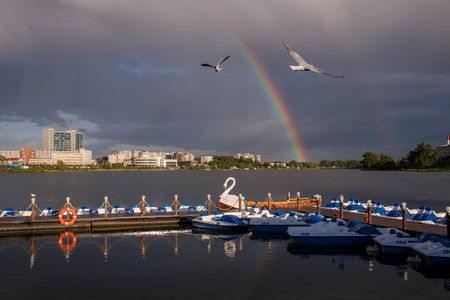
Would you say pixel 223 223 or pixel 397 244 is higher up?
pixel 397 244

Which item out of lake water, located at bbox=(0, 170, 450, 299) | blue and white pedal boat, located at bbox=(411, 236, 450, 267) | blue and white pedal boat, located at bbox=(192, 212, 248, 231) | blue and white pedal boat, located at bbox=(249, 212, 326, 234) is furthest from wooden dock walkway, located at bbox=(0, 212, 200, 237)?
blue and white pedal boat, located at bbox=(411, 236, 450, 267)

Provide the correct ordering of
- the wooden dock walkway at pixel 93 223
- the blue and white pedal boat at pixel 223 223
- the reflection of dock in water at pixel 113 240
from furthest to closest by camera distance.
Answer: the blue and white pedal boat at pixel 223 223, the wooden dock walkway at pixel 93 223, the reflection of dock in water at pixel 113 240

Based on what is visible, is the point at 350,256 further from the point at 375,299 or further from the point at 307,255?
the point at 375,299

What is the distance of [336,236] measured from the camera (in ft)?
86.8

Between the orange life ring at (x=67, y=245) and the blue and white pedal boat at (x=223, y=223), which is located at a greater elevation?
the blue and white pedal boat at (x=223, y=223)

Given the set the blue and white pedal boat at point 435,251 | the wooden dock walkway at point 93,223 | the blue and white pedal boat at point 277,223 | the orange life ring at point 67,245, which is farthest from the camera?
the blue and white pedal boat at point 277,223

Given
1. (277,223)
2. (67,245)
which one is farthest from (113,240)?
(277,223)

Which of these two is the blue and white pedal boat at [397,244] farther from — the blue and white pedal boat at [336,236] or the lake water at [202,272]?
the blue and white pedal boat at [336,236]

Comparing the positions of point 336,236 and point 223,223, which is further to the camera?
point 223,223

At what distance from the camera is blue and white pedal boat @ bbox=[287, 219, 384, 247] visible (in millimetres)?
26328

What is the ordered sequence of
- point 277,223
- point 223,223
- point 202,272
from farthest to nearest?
point 223,223, point 277,223, point 202,272

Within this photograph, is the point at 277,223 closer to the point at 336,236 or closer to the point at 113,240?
the point at 336,236

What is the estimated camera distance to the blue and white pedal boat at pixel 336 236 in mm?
26328

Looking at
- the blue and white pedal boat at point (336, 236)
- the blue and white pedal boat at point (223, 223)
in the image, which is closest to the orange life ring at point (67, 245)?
the blue and white pedal boat at point (223, 223)
